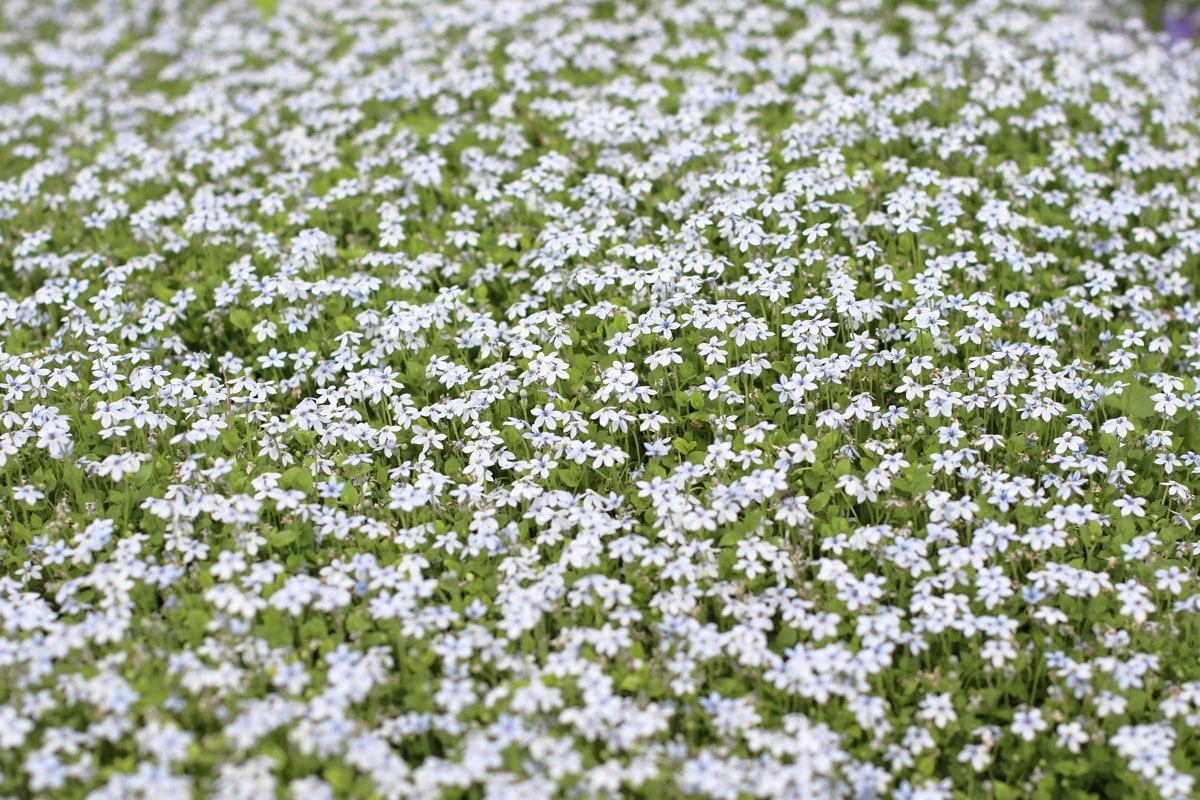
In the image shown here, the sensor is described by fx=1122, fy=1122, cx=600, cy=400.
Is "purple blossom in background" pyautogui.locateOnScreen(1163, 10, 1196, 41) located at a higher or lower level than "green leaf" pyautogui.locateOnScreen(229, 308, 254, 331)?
higher

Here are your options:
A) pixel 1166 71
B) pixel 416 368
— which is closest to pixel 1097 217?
pixel 1166 71

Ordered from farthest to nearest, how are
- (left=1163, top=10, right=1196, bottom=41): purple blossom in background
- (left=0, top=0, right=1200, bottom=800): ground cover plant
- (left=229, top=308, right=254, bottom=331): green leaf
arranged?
(left=1163, top=10, right=1196, bottom=41): purple blossom in background, (left=229, top=308, right=254, bottom=331): green leaf, (left=0, top=0, right=1200, bottom=800): ground cover plant

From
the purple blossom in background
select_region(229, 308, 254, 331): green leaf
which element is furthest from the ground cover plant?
the purple blossom in background

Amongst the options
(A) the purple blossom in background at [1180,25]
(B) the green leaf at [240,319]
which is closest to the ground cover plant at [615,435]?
(B) the green leaf at [240,319]

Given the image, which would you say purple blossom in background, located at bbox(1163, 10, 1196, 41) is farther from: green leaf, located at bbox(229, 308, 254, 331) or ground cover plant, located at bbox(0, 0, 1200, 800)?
green leaf, located at bbox(229, 308, 254, 331)

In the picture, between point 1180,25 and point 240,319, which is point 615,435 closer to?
point 240,319

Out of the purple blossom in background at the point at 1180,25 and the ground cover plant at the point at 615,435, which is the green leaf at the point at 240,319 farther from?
the purple blossom in background at the point at 1180,25

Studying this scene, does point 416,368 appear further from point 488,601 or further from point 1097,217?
point 1097,217

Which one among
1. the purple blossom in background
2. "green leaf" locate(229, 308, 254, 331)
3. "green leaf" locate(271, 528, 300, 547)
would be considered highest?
the purple blossom in background

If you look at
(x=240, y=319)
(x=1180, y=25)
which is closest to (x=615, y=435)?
(x=240, y=319)
